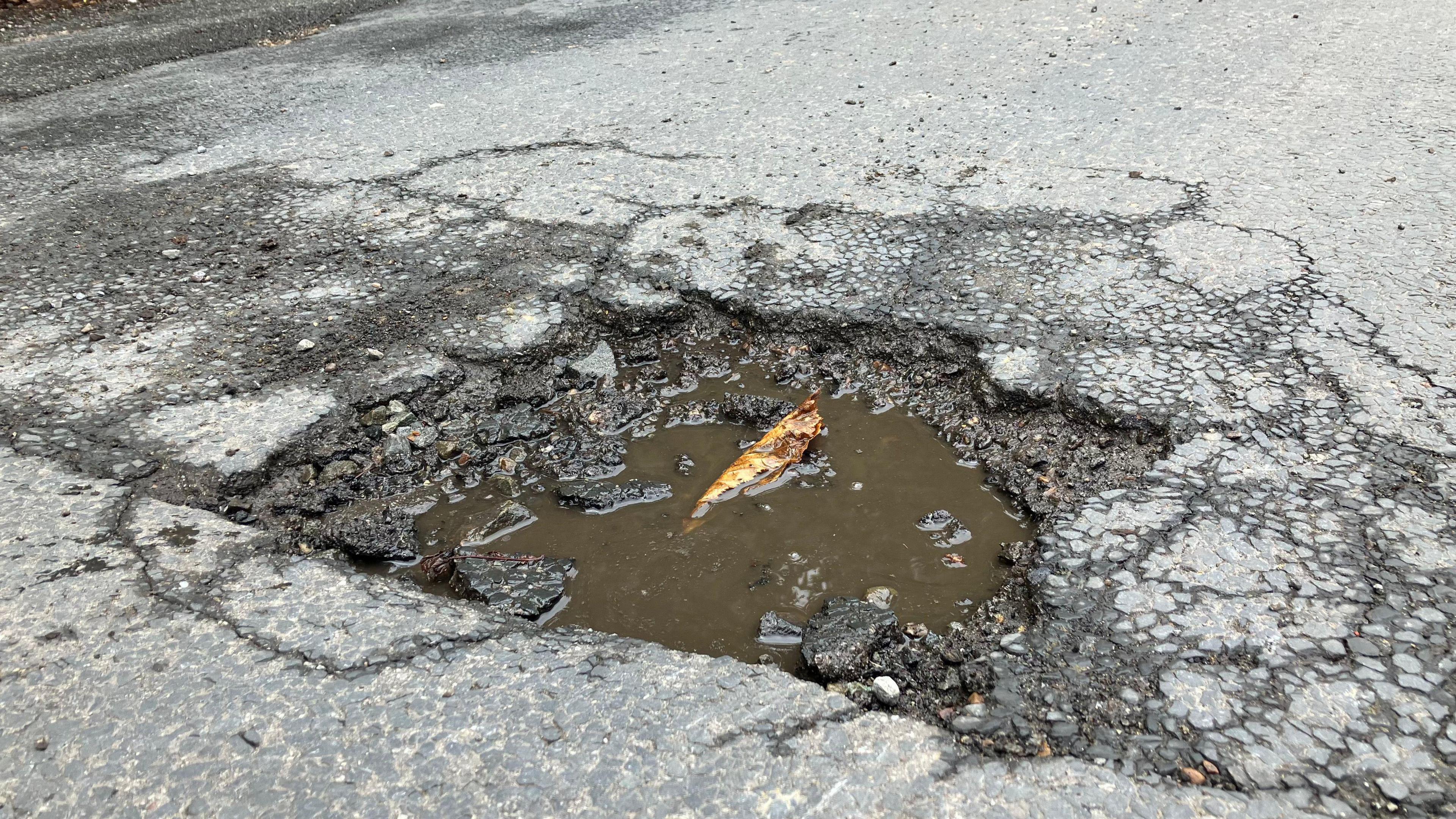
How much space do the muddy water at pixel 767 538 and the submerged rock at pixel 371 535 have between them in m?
0.06

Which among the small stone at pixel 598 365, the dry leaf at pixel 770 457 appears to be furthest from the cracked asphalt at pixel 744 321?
the dry leaf at pixel 770 457

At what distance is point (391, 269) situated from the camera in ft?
10.5

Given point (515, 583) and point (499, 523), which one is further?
point (499, 523)

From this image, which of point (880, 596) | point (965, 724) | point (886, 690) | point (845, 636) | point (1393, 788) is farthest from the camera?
point (880, 596)

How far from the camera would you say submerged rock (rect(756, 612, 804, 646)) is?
1.95 metres

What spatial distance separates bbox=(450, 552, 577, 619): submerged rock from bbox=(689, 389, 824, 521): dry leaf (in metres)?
0.37

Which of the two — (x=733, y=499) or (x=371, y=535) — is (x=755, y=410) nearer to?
(x=733, y=499)

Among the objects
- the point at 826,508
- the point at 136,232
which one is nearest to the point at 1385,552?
the point at 826,508

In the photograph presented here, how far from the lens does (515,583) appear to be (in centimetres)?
212

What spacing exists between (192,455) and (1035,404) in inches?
88.2

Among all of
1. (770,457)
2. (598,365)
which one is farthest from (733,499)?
(598,365)

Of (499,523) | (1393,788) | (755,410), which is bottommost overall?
(499,523)

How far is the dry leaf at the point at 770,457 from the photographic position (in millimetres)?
2418

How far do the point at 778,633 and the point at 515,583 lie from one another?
629 mm
